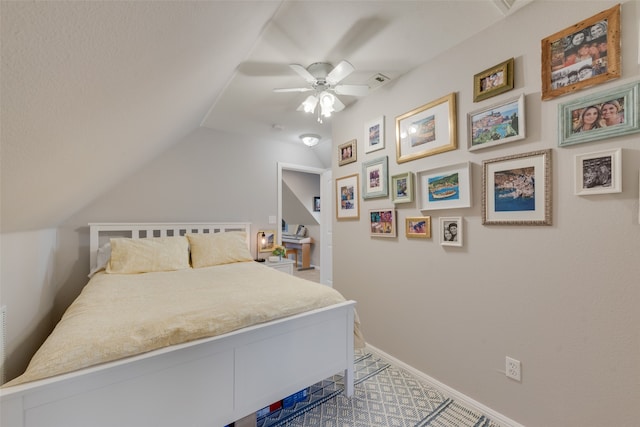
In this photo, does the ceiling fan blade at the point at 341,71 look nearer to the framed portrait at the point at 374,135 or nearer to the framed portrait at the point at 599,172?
the framed portrait at the point at 374,135

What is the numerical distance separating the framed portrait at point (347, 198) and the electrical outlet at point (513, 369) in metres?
1.55

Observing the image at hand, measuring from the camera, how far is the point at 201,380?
1.23 m

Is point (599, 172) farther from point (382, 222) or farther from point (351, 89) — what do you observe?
point (351, 89)

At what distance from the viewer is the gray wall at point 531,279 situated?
1.16 metres

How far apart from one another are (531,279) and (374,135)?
1.60 m

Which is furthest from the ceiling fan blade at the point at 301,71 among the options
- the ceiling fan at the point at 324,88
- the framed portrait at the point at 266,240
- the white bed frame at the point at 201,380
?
the framed portrait at the point at 266,240

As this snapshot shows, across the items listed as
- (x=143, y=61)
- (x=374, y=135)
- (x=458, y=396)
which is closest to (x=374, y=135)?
(x=374, y=135)

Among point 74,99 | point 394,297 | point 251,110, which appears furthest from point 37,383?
point 251,110

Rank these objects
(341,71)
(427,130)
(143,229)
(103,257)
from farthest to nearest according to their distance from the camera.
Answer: (143,229), (103,257), (427,130), (341,71)

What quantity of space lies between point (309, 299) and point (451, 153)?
1389mm

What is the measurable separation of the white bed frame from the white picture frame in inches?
55.8

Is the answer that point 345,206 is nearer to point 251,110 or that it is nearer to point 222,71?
point 251,110

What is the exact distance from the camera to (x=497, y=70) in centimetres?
155

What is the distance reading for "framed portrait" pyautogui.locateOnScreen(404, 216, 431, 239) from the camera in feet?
6.42
